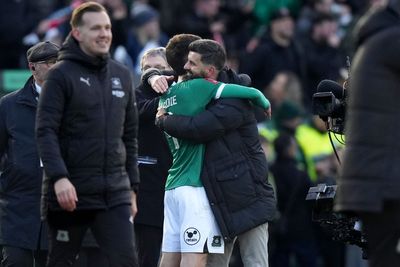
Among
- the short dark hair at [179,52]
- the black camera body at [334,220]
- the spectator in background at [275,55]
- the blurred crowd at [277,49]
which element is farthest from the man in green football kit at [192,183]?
the spectator in background at [275,55]

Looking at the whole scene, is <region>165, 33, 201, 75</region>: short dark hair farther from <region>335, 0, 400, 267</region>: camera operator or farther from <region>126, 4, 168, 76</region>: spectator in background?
<region>126, 4, 168, 76</region>: spectator in background

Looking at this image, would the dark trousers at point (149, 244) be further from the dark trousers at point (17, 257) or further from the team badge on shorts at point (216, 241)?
the team badge on shorts at point (216, 241)

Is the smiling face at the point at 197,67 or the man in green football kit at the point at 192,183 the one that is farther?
Result: the smiling face at the point at 197,67

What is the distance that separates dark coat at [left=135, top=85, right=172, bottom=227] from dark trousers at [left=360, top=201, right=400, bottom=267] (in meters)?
3.49

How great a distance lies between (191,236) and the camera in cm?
934

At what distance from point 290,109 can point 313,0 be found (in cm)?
360

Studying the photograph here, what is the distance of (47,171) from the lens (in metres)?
8.32

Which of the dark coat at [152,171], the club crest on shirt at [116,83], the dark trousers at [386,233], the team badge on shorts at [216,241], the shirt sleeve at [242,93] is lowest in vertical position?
the dark trousers at [386,233]

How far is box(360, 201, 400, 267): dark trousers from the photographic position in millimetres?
7012

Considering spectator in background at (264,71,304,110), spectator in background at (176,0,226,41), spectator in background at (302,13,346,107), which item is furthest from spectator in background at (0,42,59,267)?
spectator in background at (302,13,346,107)

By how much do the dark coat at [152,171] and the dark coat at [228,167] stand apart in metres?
0.98

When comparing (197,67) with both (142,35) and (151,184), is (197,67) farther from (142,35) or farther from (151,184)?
(142,35)

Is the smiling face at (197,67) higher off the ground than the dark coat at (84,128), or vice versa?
the smiling face at (197,67)

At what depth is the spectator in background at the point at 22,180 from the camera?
10.0m
